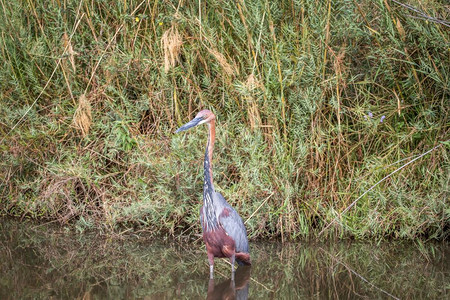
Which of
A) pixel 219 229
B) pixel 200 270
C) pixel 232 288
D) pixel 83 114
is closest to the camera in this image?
pixel 232 288

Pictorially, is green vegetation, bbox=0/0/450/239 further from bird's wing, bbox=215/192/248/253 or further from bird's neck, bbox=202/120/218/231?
bird's neck, bbox=202/120/218/231

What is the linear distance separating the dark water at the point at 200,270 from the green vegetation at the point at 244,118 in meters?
0.22

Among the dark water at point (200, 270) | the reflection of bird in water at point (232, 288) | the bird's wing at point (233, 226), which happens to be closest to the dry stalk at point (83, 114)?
the dark water at point (200, 270)

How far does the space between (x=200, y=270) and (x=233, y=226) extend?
0.40 metres

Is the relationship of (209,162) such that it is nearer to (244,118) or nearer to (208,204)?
(208,204)

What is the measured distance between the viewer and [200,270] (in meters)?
4.73

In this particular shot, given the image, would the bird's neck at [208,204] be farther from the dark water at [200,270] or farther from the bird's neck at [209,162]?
the dark water at [200,270]

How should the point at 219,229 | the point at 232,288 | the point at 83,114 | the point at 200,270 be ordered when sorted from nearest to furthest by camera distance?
the point at 232,288 < the point at 219,229 < the point at 200,270 < the point at 83,114

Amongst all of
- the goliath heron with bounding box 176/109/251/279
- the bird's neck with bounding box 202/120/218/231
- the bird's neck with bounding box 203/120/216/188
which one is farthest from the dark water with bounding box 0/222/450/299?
the bird's neck with bounding box 203/120/216/188

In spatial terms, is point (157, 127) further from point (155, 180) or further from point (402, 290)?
point (402, 290)

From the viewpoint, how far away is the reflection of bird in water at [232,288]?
4.22 m

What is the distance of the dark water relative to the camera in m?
4.25

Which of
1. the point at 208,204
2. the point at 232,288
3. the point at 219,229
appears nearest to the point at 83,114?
the point at 208,204

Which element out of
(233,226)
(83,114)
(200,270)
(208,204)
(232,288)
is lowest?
(200,270)
